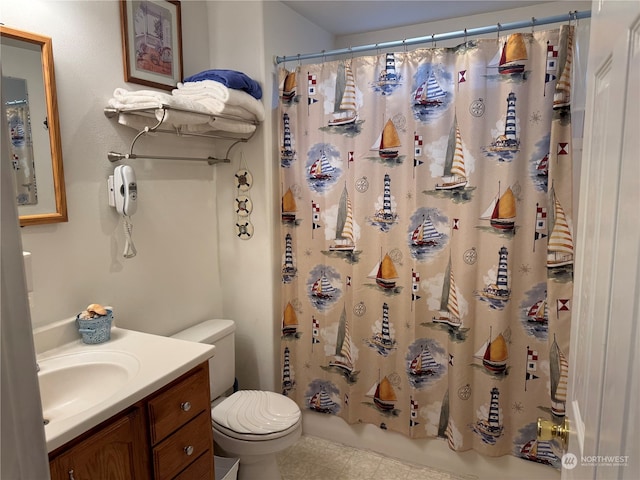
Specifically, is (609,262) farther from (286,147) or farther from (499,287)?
(286,147)

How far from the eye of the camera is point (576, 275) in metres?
0.94

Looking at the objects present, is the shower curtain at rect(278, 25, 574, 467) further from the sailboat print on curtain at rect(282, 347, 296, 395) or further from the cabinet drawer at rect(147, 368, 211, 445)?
the cabinet drawer at rect(147, 368, 211, 445)

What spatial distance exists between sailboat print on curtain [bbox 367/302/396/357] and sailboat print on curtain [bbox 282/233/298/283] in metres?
0.52

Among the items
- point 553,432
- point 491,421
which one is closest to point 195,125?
point 553,432

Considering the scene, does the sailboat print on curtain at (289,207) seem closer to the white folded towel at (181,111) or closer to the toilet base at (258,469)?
the white folded towel at (181,111)

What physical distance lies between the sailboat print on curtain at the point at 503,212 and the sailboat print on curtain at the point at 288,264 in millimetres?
1023

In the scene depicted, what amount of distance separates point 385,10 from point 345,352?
6.01 feet

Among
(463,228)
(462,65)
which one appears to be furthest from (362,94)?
(463,228)

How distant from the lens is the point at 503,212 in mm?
1916

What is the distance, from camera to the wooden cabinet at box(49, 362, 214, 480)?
3.85 feet

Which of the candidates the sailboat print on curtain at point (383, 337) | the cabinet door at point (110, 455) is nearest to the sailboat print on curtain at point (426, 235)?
the sailboat print on curtain at point (383, 337)

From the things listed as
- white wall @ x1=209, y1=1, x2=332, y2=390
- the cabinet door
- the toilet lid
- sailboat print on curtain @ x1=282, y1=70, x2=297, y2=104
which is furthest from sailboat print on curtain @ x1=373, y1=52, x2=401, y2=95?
the cabinet door

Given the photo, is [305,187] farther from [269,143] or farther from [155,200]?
[155,200]

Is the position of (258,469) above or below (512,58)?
below
